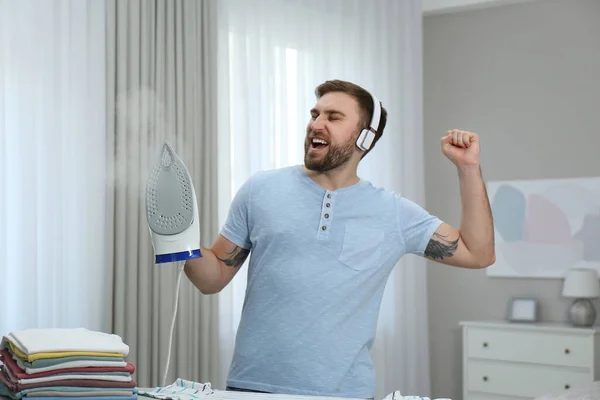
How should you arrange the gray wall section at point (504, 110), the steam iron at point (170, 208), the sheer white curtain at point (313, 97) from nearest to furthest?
the steam iron at point (170, 208), the sheer white curtain at point (313, 97), the gray wall section at point (504, 110)

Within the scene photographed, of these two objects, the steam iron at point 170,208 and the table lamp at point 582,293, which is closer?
the steam iron at point 170,208

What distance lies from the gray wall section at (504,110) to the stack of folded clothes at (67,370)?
13.3 feet

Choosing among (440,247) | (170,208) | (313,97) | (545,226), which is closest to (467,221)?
(440,247)

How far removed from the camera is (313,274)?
6.54 feet

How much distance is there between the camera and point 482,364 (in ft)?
15.7

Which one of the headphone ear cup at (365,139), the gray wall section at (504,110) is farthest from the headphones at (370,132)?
the gray wall section at (504,110)

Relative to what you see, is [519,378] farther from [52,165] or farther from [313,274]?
[313,274]

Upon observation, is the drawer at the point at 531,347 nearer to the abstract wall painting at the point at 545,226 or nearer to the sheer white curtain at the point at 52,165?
the abstract wall painting at the point at 545,226

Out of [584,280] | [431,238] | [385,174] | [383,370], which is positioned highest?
[385,174]

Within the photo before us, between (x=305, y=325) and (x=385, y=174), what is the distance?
123 inches

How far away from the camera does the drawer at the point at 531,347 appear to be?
446 cm

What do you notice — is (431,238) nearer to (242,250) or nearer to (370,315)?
(370,315)

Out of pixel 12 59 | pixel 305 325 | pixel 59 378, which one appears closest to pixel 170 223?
pixel 59 378

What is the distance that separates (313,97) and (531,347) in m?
1.84
